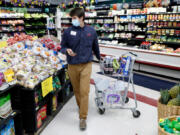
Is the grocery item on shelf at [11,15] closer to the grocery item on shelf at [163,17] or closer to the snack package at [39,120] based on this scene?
the grocery item on shelf at [163,17]

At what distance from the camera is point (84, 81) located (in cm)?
273

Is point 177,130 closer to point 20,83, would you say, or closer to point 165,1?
point 20,83

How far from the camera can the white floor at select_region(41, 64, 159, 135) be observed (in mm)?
2686

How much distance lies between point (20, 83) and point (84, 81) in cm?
89

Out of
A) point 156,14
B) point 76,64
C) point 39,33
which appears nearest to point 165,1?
point 156,14

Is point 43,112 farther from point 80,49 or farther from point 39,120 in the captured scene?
point 80,49

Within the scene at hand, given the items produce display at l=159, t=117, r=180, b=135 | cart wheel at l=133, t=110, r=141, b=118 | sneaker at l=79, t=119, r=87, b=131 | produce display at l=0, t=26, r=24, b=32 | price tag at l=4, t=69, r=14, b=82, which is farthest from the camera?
produce display at l=0, t=26, r=24, b=32

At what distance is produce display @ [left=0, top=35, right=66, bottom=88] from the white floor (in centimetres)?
79

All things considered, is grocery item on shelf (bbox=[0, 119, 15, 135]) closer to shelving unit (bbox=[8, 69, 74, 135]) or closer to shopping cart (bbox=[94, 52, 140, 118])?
shelving unit (bbox=[8, 69, 74, 135])

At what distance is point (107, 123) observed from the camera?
2.92 m

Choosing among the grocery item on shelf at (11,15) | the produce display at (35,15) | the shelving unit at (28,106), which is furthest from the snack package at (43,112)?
the produce display at (35,15)

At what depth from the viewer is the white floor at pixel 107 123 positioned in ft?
8.81

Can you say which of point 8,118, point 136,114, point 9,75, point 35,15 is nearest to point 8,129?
point 8,118

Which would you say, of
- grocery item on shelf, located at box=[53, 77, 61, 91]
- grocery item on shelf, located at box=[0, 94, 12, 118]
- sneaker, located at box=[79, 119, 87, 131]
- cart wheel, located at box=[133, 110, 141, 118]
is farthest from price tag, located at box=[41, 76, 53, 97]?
cart wheel, located at box=[133, 110, 141, 118]
